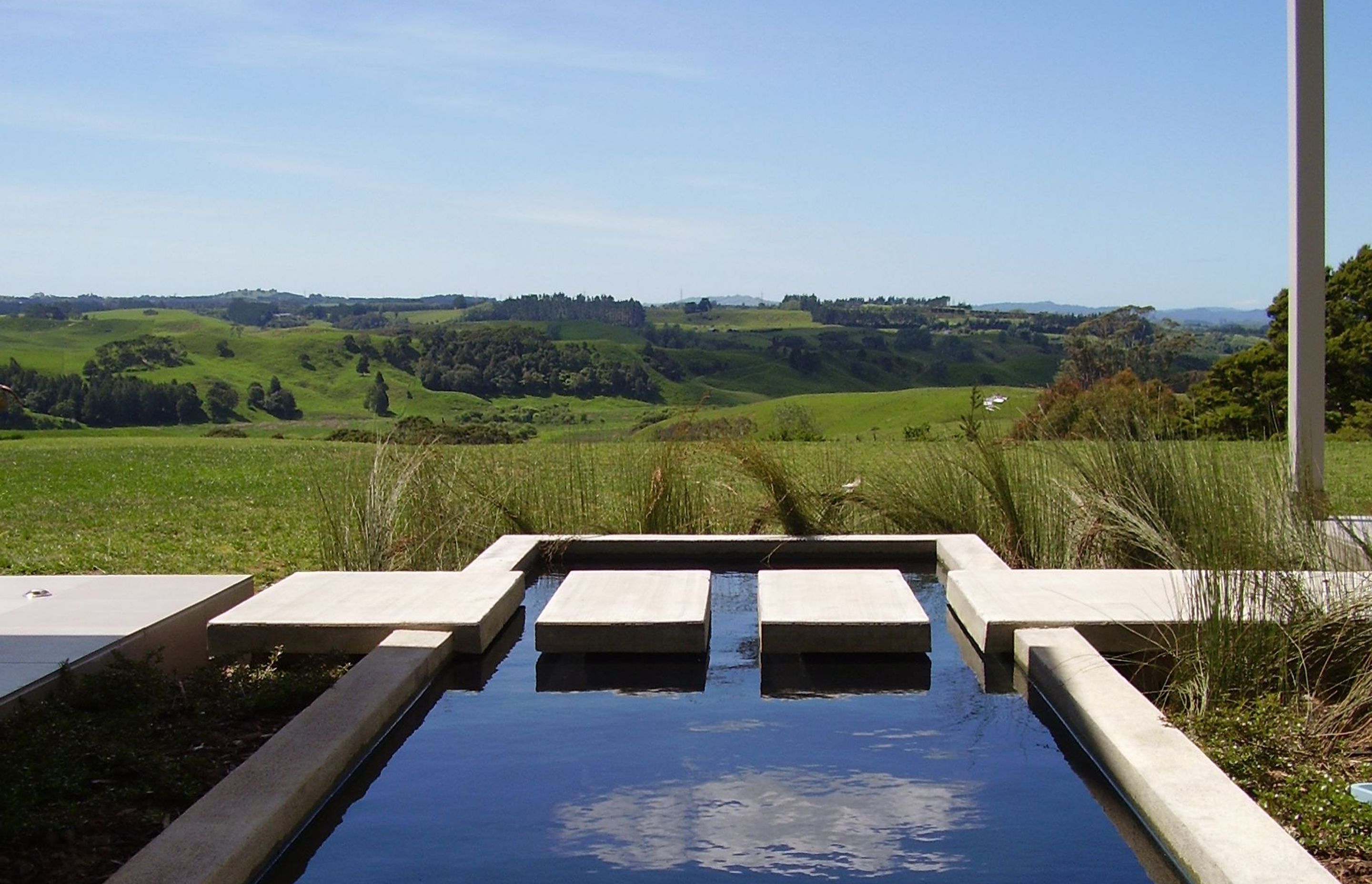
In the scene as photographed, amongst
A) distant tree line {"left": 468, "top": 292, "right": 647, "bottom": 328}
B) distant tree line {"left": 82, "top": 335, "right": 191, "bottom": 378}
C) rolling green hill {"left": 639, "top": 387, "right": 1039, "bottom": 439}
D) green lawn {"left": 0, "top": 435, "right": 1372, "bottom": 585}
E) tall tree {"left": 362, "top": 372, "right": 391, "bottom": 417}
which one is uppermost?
distant tree line {"left": 468, "top": 292, "right": 647, "bottom": 328}

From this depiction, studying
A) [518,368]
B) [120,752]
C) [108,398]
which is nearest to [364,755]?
[120,752]

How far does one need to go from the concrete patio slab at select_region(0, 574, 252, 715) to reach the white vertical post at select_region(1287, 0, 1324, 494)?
15.5 ft

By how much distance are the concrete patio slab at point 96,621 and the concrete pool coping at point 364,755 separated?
75 cm

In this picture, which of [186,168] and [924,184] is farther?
[186,168]

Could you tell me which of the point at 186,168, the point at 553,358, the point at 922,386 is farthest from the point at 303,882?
the point at 922,386

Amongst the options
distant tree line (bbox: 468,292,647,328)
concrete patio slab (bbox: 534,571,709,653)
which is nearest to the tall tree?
distant tree line (bbox: 468,292,647,328)

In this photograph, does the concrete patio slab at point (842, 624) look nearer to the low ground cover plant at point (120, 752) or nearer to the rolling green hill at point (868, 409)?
the low ground cover plant at point (120, 752)

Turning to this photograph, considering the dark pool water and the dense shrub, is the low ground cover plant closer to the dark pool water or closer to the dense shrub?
the dark pool water

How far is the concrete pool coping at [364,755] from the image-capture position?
2.19 meters

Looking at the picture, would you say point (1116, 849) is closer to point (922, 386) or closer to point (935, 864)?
point (935, 864)

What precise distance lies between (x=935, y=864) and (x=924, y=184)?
890 inches

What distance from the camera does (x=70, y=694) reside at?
329cm

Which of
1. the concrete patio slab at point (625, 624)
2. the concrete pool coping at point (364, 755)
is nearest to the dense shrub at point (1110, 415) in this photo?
the concrete pool coping at point (364, 755)

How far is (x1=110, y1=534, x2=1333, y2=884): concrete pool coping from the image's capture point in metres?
2.19
